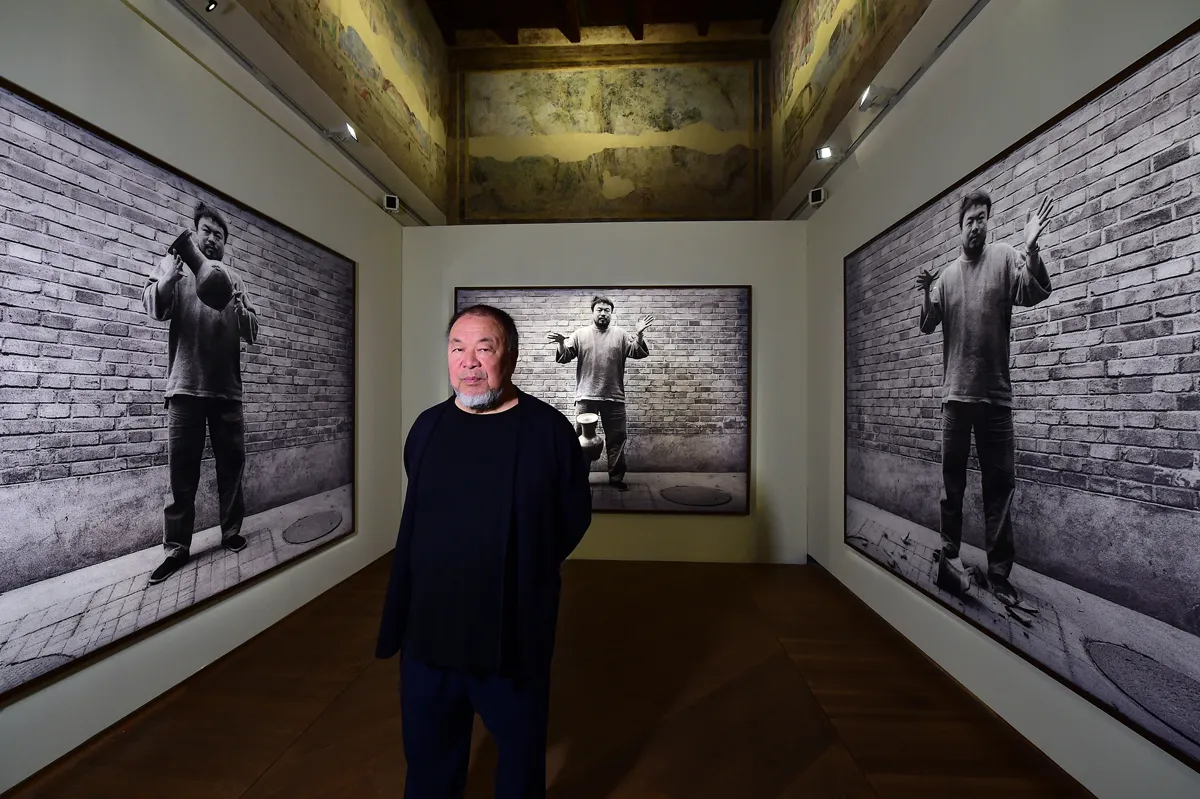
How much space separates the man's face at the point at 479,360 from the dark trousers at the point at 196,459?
6.86 feet

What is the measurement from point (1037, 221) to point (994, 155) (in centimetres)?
47

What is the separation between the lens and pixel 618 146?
5.92m

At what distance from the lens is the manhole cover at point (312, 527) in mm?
3404

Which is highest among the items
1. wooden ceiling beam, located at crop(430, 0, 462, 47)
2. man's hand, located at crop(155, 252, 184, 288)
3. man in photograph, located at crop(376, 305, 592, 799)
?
wooden ceiling beam, located at crop(430, 0, 462, 47)

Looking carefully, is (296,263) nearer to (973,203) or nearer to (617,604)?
(617,604)

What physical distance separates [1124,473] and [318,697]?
3.77 m

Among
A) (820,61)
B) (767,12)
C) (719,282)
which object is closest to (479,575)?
(719,282)

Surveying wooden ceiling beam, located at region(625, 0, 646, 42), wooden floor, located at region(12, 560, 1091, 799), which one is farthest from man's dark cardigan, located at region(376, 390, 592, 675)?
wooden ceiling beam, located at region(625, 0, 646, 42)

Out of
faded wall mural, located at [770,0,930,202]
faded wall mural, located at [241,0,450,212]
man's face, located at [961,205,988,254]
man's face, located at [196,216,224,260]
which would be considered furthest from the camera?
faded wall mural, located at [241,0,450,212]

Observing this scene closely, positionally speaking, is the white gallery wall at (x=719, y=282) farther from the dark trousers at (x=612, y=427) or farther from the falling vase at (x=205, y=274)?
the falling vase at (x=205, y=274)

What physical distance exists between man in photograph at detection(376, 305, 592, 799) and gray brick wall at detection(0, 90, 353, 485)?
1773mm

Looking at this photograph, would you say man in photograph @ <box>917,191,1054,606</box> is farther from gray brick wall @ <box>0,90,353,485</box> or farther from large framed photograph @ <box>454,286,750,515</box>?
gray brick wall @ <box>0,90,353,485</box>

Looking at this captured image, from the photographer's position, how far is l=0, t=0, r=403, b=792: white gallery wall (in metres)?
1.95

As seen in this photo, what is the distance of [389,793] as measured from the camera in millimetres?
1933
